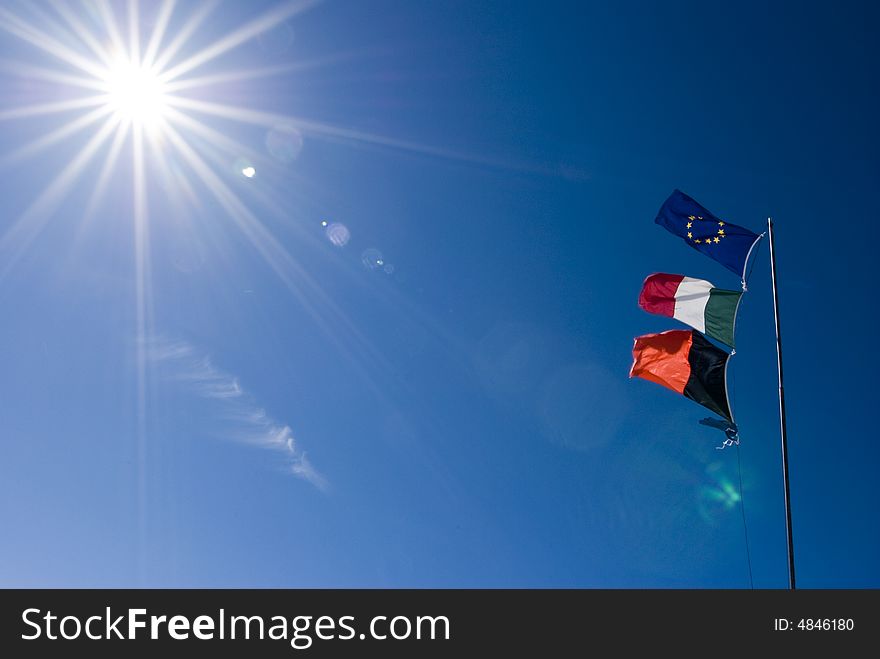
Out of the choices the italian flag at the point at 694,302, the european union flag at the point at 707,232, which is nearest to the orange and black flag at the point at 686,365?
the italian flag at the point at 694,302

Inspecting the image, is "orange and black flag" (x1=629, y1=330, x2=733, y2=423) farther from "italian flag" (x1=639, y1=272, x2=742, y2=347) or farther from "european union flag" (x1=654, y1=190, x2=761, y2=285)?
"european union flag" (x1=654, y1=190, x2=761, y2=285)

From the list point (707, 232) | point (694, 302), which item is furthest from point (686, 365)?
point (707, 232)

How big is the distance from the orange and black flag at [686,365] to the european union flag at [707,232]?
2.72 m

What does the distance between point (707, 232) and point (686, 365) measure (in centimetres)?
474

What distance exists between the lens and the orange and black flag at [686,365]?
58.2 ft

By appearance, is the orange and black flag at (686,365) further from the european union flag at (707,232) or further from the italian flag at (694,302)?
the european union flag at (707,232)

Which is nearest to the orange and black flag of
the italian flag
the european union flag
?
the italian flag

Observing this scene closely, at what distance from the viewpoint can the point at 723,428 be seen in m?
16.6

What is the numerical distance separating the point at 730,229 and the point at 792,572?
10.8 metres

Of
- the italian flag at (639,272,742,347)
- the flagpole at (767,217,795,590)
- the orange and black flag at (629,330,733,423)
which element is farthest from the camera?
the italian flag at (639,272,742,347)

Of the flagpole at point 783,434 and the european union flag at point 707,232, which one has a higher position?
the european union flag at point 707,232

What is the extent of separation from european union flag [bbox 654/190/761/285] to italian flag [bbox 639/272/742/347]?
1.10m

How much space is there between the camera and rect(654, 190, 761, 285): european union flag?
18672mm
